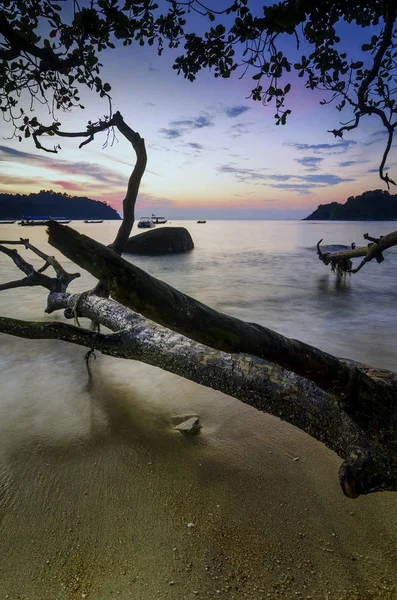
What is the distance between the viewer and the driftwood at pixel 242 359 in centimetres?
124

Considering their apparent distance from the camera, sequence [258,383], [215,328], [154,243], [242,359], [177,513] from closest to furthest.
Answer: [215,328], [177,513], [258,383], [242,359], [154,243]

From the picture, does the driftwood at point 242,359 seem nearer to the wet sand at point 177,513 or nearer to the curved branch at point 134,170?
the curved branch at point 134,170

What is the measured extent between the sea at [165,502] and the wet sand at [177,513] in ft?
0.03

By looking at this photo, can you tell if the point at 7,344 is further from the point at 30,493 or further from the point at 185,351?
the point at 185,351

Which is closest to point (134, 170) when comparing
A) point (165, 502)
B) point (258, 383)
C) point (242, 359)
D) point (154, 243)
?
point (242, 359)

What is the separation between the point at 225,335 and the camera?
4.73 feet

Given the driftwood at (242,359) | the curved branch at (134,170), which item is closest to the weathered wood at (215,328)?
the driftwood at (242,359)

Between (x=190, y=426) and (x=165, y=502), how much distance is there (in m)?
1.08

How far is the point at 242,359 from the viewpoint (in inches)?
129

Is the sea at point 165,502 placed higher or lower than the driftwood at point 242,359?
lower

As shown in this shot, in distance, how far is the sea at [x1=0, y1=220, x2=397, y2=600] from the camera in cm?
205

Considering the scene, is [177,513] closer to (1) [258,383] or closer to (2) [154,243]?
(1) [258,383]

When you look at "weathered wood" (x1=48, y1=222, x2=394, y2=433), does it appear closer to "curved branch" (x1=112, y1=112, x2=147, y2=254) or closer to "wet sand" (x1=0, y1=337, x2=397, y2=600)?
"wet sand" (x1=0, y1=337, x2=397, y2=600)

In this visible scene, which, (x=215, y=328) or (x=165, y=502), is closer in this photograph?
(x=215, y=328)
